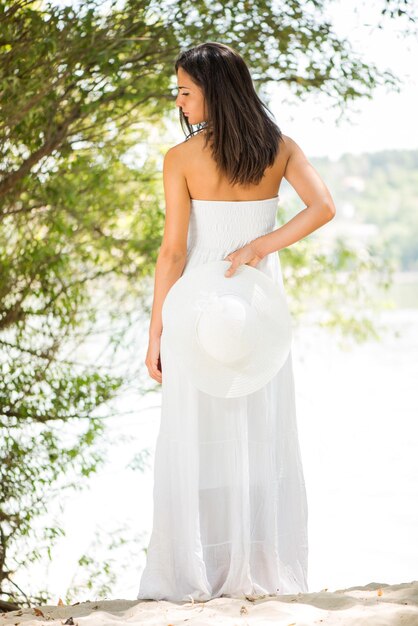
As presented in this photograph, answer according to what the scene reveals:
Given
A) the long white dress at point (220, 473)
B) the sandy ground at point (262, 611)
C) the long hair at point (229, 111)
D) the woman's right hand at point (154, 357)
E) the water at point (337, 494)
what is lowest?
the water at point (337, 494)

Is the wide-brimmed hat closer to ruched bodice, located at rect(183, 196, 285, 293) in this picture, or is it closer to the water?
ruched bodice, located at rect(183, 196, 285, 293)

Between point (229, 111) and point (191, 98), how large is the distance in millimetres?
131

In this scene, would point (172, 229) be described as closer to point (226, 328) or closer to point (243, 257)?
point (243, 257)

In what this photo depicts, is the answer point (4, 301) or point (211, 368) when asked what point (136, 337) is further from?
point (211, 368)

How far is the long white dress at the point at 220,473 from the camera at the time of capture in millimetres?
2742

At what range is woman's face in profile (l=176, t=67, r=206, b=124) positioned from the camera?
105 inches

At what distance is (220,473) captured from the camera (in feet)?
9.14

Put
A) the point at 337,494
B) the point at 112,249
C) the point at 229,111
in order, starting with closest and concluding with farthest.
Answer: the point at 229,111, the point at 112,249, the point at 337,494

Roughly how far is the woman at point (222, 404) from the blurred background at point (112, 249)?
3.76 ft

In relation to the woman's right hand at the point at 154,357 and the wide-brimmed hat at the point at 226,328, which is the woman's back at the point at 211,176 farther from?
the woman's right hand at the point at 154,357

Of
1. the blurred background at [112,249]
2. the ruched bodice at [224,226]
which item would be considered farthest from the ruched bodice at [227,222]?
the blurred background at [112,249]

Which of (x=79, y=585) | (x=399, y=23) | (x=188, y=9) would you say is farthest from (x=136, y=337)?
(x=399, y=23)

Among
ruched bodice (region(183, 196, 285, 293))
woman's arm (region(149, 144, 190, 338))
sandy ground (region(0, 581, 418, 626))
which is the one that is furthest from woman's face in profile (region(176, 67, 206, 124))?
sandy ground (region(0, 581, 418, 626))

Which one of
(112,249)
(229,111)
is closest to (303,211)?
(229,111)
